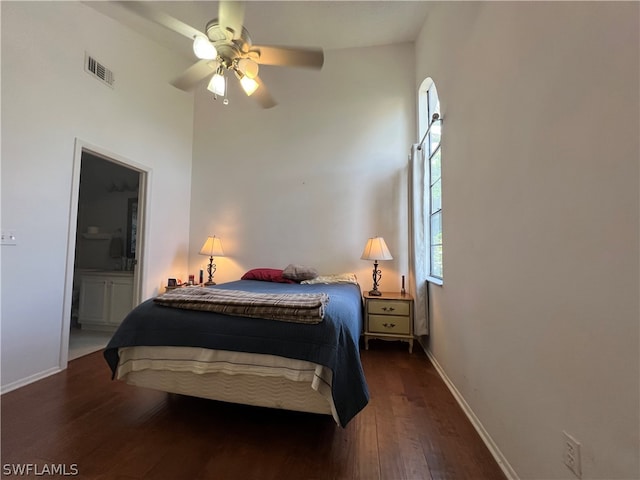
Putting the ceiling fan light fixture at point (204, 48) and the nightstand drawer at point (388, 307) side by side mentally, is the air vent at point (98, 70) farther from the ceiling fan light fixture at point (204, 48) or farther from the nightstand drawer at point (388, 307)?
the nightstand drawer at point (388, 307)

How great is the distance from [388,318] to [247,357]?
1736 mm

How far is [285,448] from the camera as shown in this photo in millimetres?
1421

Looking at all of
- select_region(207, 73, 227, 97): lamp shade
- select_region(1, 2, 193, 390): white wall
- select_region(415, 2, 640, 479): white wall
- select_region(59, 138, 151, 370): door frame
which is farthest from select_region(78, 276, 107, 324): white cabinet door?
select_region(415, 2, 640, 479): white wall

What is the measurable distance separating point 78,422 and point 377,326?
7.67 feet

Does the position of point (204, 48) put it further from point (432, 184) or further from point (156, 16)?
point (432, 184)

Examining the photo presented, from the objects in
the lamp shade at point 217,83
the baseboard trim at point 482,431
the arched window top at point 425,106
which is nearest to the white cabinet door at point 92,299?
the lamp shade at point 217,83

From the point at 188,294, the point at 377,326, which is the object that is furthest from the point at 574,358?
the point at 377,326

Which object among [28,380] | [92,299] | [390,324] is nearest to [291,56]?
[390,324]

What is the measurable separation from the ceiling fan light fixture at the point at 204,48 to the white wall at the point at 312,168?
1893mm

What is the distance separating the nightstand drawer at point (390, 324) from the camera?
2.83 meters

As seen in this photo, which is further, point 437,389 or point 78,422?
point 437,389

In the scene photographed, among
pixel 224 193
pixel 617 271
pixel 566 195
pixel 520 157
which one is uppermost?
pixel 224 193

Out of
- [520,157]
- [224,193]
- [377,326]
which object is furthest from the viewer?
[224,193]

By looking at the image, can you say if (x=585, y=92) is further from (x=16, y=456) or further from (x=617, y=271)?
(x=16, y=456)
